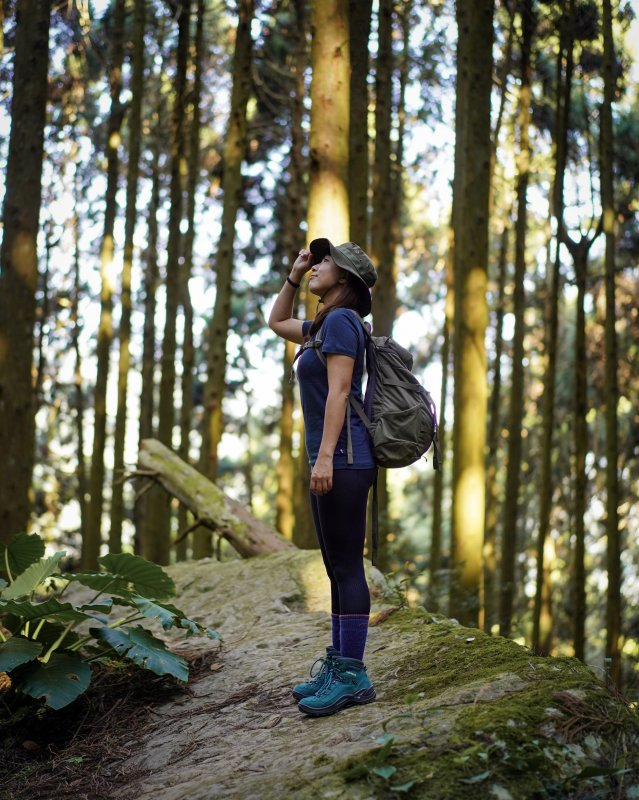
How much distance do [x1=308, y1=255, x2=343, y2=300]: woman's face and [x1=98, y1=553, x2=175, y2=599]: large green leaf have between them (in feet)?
5.64

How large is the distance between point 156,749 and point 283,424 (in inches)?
396

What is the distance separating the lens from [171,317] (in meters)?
12.4

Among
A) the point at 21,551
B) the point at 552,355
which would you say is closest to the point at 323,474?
the point at 21,551

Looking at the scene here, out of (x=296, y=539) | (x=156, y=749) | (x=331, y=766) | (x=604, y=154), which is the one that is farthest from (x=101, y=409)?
(x=331, y=766)

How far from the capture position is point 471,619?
8.03m

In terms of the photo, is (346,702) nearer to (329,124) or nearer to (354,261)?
(354,261)

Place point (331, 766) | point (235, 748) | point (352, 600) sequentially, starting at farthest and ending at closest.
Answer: point (352, 600) < point (235, 748) < point (331, 766)

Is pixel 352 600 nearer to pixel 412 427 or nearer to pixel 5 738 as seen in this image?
pixel 412 427

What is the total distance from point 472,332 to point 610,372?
2332 millimetres

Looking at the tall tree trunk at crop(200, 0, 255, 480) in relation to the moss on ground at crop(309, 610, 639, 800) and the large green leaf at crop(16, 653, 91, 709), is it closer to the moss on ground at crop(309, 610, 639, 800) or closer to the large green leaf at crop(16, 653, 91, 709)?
the large green leaf at crop(16, 653, 91, 709)

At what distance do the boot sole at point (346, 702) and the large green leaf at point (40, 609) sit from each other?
4.03 ft

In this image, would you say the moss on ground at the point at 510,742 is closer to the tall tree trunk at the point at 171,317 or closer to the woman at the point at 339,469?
the woman at the point at 339,469

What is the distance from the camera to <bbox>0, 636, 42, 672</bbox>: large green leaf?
4121mm

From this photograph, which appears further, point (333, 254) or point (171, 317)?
point (171, 317)
